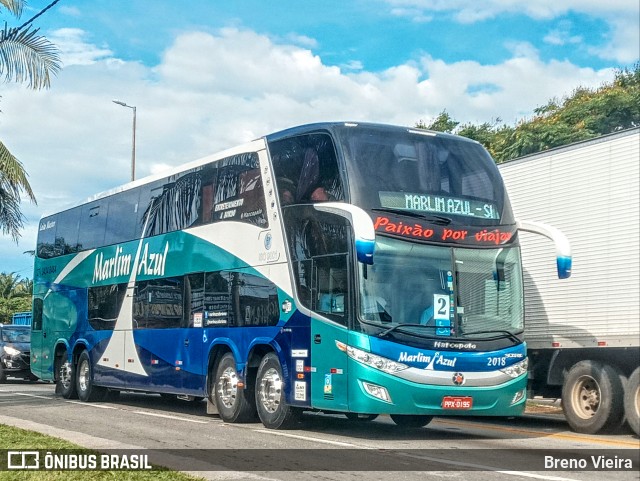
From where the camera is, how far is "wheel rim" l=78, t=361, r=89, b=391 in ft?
72.2

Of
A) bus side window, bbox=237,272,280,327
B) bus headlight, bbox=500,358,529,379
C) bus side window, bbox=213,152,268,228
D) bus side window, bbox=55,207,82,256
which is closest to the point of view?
bus headlight, bbox=500,358,529,379

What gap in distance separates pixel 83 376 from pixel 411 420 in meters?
9.53

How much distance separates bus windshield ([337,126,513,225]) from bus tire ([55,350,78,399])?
38.2ft

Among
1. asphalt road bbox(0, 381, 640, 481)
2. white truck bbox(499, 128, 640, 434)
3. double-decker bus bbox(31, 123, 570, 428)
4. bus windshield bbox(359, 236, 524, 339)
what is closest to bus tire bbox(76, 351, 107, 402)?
asphalt road bbox(0, 381, 640, 481)

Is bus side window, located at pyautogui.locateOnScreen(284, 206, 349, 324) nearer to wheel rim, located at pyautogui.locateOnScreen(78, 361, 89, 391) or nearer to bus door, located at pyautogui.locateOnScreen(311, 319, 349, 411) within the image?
bus door, located at pyautogui.locateOnScreen(311, 319, 349, 411)

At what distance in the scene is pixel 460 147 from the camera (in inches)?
566

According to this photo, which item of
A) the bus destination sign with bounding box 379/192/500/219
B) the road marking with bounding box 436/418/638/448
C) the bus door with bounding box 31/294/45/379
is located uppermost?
the bus destination sign with bounding box 379/192/500/219

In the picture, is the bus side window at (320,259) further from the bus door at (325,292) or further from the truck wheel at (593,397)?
the truck wheel at (593,397)

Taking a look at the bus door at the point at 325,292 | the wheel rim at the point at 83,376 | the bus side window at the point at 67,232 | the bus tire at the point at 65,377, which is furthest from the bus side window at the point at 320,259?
the bus tire at the point at 65,377

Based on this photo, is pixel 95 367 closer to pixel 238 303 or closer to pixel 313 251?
pixel 238 303

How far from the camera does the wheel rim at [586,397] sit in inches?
561

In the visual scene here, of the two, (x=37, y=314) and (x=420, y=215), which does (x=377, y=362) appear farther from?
(x=37, y=314)

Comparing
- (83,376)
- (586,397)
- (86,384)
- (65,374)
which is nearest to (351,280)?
(586,397)

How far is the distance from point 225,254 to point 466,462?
265 inches
